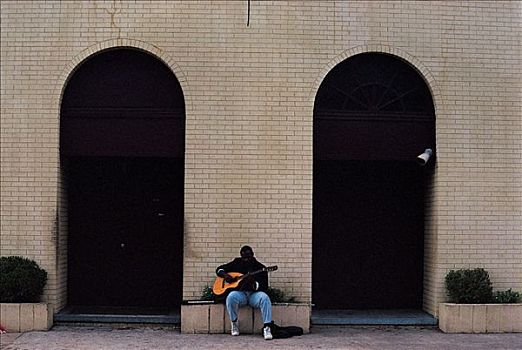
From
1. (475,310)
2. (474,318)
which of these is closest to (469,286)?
(475,310)

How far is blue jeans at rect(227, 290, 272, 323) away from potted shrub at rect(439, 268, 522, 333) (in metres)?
2.84

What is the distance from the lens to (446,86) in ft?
41.4

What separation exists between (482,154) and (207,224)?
453 centimetres

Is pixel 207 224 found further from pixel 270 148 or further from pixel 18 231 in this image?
pixel 18 231

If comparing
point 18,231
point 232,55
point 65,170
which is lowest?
point 18,231

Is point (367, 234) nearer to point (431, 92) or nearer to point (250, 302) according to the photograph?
point (431, 92)

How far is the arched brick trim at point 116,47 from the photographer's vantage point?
12.4 metres

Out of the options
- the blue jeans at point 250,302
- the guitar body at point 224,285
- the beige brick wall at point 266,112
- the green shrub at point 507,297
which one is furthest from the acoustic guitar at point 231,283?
the green shrub at point 507,297

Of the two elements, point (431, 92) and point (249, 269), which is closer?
point (249, 269)

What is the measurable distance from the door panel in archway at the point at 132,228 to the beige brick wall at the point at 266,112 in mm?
1044

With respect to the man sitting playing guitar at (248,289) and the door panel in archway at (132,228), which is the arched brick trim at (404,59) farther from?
the door panel in archway at (132,228)

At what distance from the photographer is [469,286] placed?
12.0m

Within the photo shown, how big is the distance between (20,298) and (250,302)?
11.5ft

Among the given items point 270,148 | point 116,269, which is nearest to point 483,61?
point 270,148
